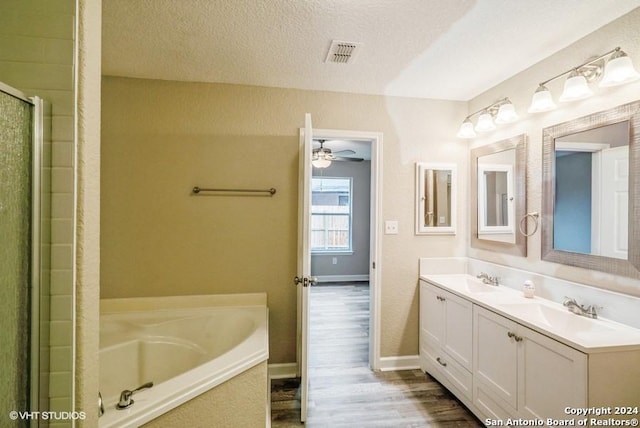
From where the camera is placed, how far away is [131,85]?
229 cm

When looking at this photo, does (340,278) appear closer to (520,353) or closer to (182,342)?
(182,342)

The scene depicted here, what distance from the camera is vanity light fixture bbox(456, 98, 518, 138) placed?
2174 millimetres

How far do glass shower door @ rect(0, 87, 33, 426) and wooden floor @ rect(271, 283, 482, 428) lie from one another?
1.53m

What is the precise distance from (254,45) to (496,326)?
7.39ft

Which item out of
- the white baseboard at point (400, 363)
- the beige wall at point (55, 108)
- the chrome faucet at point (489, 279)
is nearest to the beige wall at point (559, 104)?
the chrome faucet at point (489, 279)

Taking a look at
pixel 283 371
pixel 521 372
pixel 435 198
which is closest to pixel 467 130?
pixel 435 198

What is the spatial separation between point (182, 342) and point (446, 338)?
6.37 ft

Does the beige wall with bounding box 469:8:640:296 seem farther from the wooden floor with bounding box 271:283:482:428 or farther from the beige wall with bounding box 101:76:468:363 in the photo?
the wooden floor with bounding box 271:283:482:428

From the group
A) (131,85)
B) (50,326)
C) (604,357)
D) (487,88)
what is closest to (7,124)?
(50,326)

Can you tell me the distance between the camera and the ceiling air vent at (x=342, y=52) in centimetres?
183

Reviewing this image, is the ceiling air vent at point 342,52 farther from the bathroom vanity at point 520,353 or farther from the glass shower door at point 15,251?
the bathroom vanity at point 520,353

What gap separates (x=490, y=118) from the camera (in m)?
2.35

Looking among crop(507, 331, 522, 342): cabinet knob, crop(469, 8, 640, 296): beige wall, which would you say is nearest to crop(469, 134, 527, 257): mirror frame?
crop(469, 8, 640, 296): beige wall

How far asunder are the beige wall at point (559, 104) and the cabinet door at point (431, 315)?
56 centimetres
